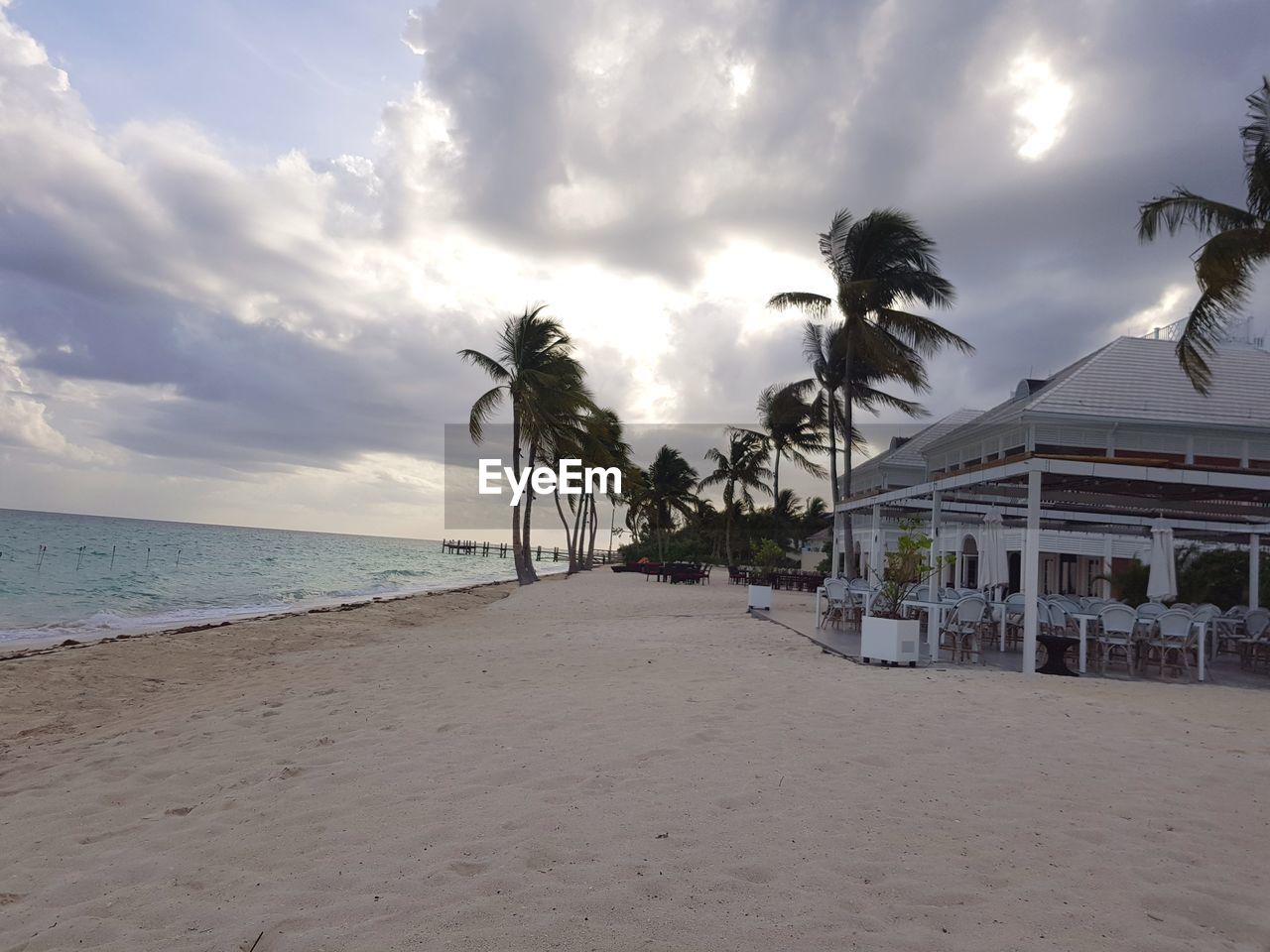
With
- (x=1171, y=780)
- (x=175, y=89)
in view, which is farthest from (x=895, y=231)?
(x=1171, y=780)

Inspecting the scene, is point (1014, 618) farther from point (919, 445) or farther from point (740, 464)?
point (740, 464)

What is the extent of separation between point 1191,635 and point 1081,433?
6.70 metres

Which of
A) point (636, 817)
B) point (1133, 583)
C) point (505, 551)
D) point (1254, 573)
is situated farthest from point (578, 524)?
point (505, 551)

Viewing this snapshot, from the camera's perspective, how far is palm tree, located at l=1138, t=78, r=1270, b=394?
10.6 metres

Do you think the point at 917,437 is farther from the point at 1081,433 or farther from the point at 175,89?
the point at 175,89

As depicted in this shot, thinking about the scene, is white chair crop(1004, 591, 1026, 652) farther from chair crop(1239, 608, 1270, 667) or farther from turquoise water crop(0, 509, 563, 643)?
turquoise water crop(0, 509, 563, 643)

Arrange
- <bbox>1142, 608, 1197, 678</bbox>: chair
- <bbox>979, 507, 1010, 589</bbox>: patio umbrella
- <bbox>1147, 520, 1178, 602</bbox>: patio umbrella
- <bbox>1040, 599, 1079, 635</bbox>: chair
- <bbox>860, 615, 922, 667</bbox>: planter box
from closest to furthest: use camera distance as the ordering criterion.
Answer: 1. <bbox>860, 615, 922, 667</bbox>: planter box
2. <bbox>1142, 608, 1197, 678</bbox>: chair
3. <bbox>1040, 599, 1079, 635</bbox>: chair
4. <bbox>1147, 520, 1178, 602</bbox>: patio umbrella
5. <bbox>979, 507, 1010, 589</bbox>: patio umbrella

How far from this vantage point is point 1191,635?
927cm

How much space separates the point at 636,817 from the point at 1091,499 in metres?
12.5

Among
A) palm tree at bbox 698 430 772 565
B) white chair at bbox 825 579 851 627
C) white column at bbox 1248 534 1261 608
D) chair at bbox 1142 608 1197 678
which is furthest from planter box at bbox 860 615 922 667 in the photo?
palm tree at bbox 698 430 772 565

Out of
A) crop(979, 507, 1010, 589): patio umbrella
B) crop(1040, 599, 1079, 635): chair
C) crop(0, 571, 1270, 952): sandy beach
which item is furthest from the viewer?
crop(979, 507, 1010, 589): patio umbrella

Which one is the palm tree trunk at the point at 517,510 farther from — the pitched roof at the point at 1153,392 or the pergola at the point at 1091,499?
the pitched roof at the point at 1153,392

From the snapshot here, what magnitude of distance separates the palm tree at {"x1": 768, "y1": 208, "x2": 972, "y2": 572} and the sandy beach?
513 inches

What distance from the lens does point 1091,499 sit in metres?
13.2
